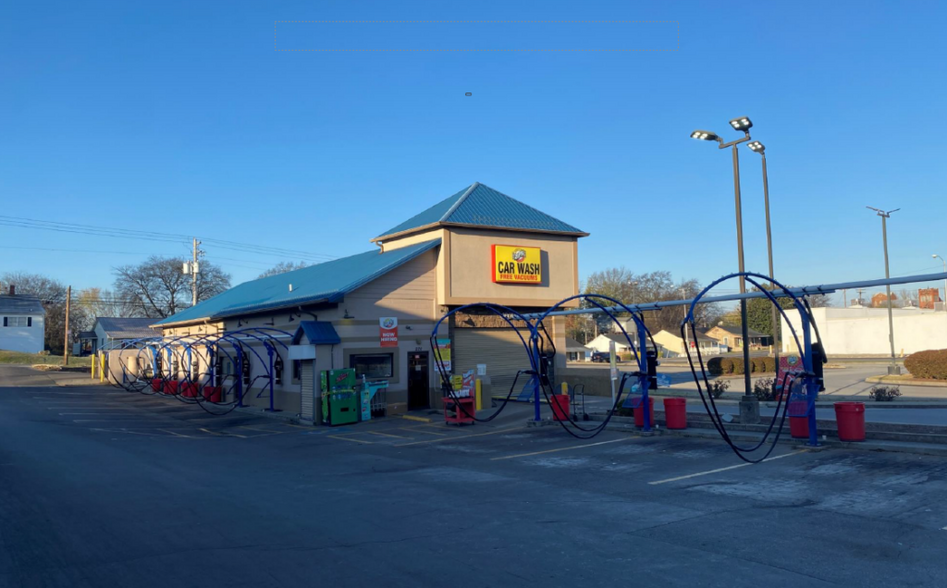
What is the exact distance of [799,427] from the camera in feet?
48.4

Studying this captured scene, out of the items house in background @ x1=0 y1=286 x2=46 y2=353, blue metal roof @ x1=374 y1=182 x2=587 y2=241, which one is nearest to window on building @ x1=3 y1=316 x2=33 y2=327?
house in background @ x1=0 y1=286 x2=46 y2=353

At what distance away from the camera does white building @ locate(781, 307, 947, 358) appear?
5878 cm

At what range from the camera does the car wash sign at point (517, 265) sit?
90.1ft

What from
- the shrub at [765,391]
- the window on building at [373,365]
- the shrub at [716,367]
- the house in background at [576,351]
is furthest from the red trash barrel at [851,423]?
the house in background at [576,351]

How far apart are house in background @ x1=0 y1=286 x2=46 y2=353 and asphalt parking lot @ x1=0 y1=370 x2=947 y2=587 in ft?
241

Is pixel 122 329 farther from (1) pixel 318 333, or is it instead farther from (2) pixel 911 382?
(2) pixel 911 382

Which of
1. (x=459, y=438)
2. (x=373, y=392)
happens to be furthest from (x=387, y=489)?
(x=373, y=392)

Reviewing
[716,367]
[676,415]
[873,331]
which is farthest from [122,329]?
[873,331]

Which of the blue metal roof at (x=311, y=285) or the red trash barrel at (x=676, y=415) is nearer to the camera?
the red trash barrel at (x=676, y=415)

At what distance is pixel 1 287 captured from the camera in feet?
347

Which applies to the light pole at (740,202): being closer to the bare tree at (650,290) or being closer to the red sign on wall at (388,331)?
the red sign on wall at (388,331)

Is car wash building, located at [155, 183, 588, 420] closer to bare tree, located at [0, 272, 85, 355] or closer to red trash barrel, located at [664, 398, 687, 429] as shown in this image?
red trash barrel, located at [664, 398, 687, 429]

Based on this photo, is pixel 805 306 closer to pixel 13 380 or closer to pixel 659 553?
pixel 659 553

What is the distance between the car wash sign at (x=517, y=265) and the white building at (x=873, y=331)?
1467 inches
